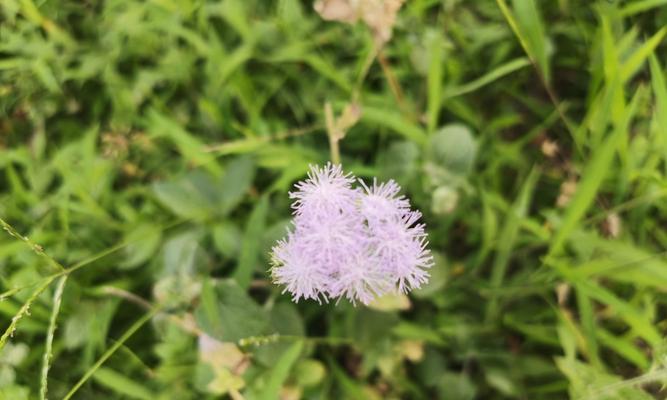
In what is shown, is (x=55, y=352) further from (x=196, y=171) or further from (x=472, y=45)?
(x=472, y=45)

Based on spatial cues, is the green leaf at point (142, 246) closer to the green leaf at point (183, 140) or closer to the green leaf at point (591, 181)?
the green leaf at point (183, 140)

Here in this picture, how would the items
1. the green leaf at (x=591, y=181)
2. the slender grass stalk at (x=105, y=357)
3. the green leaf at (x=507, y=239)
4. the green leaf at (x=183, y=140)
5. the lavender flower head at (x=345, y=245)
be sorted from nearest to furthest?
1. the lavender flower head at (x=345, y=245)
2. the slender grass stalk at (x=105, y=357)
3. the green leaf at (x=591, y=181)
4. the green leaf at (x=507, y=239)
5. the green leaf at (x=183, y=140)

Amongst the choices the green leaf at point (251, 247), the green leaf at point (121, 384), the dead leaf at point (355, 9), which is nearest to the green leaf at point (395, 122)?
the dead leaf at point (355, 9)

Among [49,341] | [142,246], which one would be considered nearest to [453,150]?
[142,246]

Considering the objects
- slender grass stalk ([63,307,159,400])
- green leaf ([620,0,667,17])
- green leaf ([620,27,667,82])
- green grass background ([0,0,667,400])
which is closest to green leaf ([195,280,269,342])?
green grass background ([0,0,667,400])

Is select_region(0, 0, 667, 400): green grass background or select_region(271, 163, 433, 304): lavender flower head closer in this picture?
select_region(271, 163, 433, 304): lavender flower head

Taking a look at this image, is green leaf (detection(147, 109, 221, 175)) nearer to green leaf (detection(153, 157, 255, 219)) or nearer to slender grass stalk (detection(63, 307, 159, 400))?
green leaf (detection(153, 157, 255, 219))
